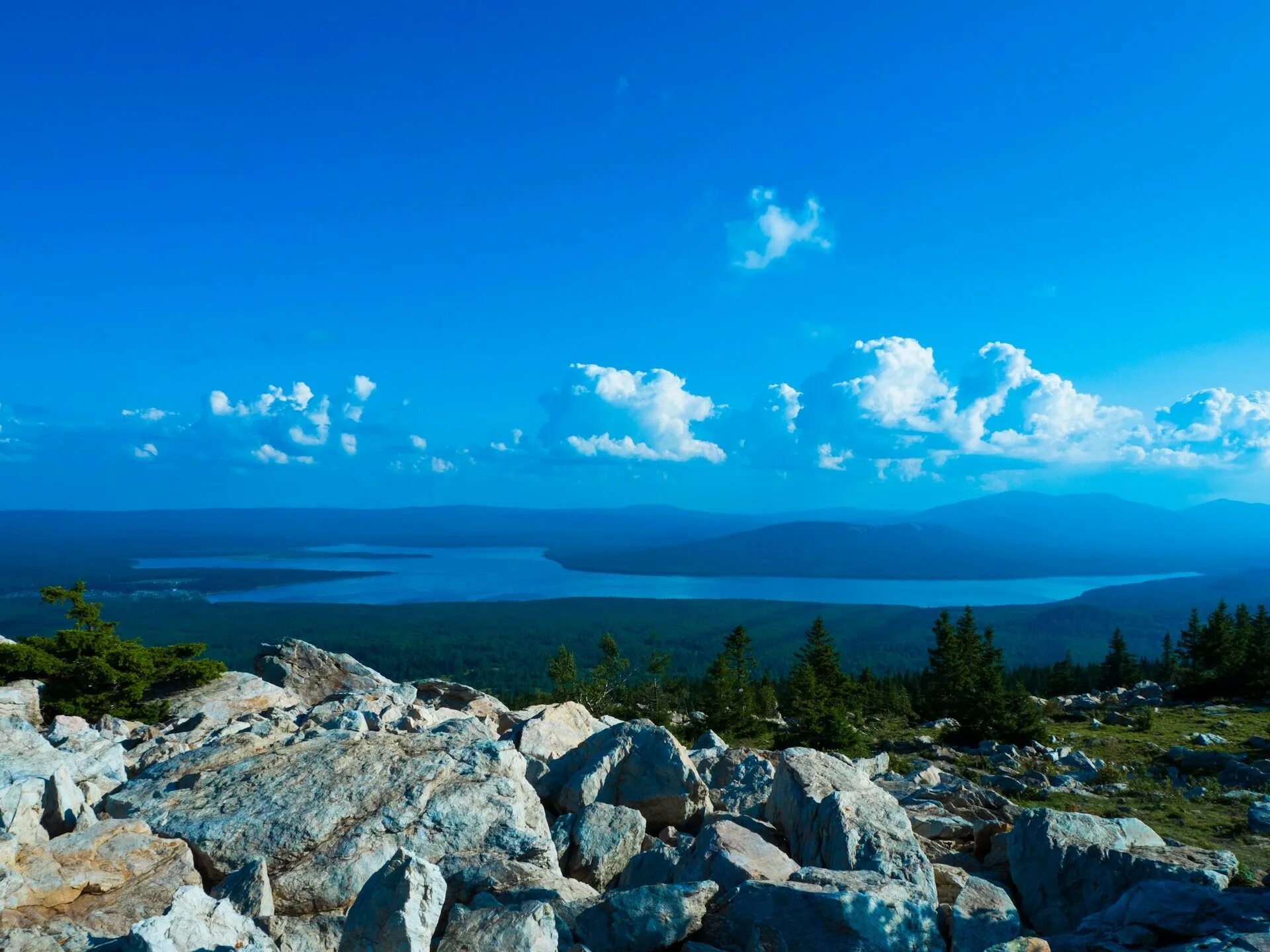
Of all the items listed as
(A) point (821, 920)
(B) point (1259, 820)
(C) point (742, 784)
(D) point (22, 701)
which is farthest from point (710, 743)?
(D) point (22, 701)

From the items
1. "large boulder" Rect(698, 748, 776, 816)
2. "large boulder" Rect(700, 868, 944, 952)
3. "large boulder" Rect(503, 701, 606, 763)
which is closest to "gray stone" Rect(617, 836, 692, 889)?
"large boulder" Rect(700, 868, 944, 952)

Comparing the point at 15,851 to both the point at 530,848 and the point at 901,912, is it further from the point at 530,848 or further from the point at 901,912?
the point at 901,912

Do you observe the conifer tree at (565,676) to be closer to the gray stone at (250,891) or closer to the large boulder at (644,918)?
the gray stone at (250,891)

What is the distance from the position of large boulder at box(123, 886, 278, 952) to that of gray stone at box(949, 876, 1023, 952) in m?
8.55

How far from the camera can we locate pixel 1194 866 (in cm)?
1074

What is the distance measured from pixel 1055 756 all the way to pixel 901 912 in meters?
28.1

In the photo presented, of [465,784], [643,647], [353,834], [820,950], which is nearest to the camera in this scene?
[820,950]

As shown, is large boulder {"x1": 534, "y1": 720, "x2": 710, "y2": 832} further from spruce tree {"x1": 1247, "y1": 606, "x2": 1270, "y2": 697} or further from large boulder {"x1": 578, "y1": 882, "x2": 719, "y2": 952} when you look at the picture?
spruce tree {"x1": 1247, "y1": 606, "x2": 1270, "y2": 697}

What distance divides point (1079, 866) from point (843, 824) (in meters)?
3.46

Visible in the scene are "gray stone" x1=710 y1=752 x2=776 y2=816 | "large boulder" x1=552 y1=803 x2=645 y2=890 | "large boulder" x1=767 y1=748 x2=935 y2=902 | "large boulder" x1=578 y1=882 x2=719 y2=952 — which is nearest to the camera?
"large boulder" x1=578 y1=882 x2=719 y2=952

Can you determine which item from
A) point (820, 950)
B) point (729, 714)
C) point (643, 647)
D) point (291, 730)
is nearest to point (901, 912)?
point (820, 950)

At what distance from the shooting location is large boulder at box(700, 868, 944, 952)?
8.77 metres

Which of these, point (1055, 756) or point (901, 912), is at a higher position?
point (901, 912)

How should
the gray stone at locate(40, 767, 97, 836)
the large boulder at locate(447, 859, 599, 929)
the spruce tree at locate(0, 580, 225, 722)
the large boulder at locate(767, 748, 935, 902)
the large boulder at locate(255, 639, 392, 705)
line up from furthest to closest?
the large boulder at locate(255, 639, 392, 705) < the spruce tree at locate(0, 580, 225, 722) < the gray stone at locate(40, 767, 97, 836) < the large boulder at locate(767, 748, 935, 902) < the large boulder at locate(447, 859, 599, 929)
